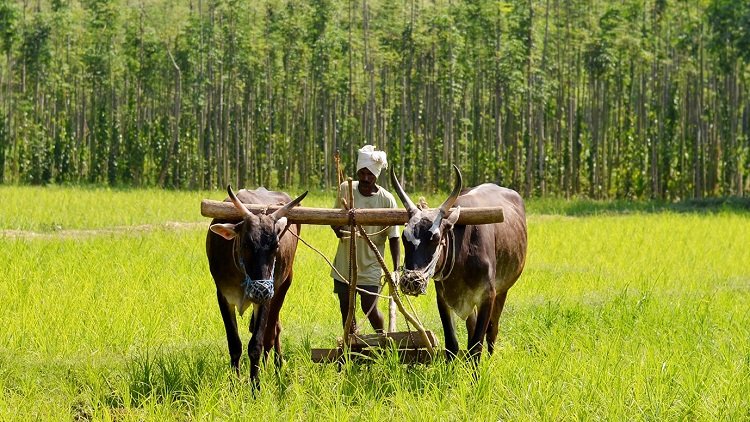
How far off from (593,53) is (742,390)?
20.4 m

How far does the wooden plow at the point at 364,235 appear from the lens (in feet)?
17.5

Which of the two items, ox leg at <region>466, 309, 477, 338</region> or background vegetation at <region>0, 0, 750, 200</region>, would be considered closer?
ox leg at <region>466, 309, 477, 338</region>

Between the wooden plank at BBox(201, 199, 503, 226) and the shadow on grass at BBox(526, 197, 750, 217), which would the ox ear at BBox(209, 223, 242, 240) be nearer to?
the wooden plank at BBox(201, 199, 503, 226)

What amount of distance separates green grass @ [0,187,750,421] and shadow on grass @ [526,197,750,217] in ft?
22.7

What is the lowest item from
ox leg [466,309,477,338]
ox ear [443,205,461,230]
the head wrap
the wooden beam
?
the wooden beam

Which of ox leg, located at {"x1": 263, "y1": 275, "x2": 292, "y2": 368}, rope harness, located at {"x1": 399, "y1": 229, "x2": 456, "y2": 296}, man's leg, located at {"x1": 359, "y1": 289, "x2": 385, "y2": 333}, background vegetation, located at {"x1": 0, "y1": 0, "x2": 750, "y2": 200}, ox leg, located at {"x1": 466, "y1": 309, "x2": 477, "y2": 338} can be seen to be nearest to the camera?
rope harness, located at {"x1": 399, "y1": 229, "x2": 456, "y2": 296}

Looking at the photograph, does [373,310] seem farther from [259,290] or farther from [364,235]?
[259,290]

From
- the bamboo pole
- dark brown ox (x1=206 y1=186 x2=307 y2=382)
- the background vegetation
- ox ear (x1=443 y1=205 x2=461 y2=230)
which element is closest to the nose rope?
dark brown ox (x1=206 y1=186 x2=307 y2=382)

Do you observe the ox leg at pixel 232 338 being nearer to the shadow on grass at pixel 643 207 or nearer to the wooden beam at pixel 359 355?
the wooden beam at pixel 359 355

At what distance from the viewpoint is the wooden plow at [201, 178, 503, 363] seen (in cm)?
535

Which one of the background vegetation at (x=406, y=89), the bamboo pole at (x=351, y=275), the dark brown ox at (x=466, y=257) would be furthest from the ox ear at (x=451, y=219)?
the background vegetation at (x=406, y=89)

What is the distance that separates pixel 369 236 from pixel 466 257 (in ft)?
2.08

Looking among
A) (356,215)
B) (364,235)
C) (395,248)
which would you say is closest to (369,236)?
(395,248)

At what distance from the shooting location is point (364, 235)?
5.49 meters
